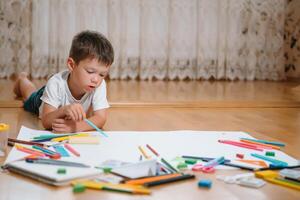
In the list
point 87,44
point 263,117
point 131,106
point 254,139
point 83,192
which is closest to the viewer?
point 83,192

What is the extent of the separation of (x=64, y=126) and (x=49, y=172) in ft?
1.81

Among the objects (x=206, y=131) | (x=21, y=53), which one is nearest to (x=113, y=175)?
(x=206, y=131)

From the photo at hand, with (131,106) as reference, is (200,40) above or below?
above

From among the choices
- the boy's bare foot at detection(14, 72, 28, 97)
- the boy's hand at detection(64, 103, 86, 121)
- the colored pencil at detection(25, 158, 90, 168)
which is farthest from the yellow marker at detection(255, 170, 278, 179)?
the boy's bare foot at detection(14, 72, 28, 97)

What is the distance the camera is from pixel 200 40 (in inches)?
145

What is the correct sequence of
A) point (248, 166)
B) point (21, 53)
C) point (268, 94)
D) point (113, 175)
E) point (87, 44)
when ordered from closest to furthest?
point (113, 175) → point (248, 166) → point (87, 44) → point (268, 94) → point (21, 53)

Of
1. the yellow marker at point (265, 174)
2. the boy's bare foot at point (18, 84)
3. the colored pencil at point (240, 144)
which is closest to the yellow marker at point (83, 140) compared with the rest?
the colored pencil at point (240, 144)

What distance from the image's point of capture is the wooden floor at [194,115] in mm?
1065

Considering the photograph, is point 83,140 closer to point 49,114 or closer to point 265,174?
point 49,114

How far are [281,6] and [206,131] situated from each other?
2233 mm

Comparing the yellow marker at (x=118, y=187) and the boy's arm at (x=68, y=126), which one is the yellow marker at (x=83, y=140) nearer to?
the boy's arm at (x=68, y=126)

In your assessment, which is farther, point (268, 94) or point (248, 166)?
point (268, 94)

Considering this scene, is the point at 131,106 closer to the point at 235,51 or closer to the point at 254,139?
the point at 254,139

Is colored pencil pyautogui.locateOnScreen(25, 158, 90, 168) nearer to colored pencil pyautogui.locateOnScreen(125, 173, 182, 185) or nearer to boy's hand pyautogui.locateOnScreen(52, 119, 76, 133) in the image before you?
colored pencil pyautogui.locateOnScreen(125, 173, 182, 185)
